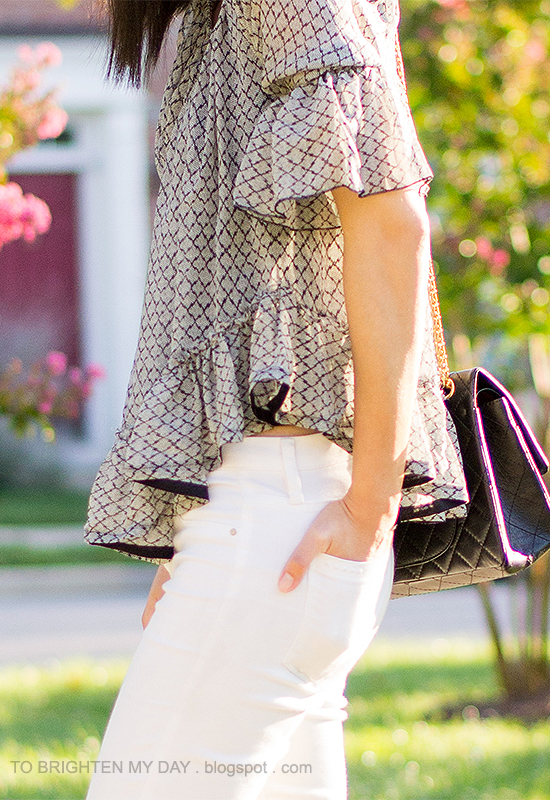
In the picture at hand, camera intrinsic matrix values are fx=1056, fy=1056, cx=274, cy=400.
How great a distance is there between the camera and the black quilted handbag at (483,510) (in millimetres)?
1406

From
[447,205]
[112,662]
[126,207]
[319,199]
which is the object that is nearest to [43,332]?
[126,207]

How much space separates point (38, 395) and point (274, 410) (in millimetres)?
1720

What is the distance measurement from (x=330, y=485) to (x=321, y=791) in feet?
1.18

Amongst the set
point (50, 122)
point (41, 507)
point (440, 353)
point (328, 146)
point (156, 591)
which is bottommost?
point (41, 507)

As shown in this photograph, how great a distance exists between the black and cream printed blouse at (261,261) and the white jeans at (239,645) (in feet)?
0.21

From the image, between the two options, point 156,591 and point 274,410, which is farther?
point 156,591

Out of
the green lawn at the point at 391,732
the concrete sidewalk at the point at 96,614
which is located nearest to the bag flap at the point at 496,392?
the green lawn at the point at 391,732

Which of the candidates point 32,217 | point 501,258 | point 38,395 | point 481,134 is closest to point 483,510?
point 38,395

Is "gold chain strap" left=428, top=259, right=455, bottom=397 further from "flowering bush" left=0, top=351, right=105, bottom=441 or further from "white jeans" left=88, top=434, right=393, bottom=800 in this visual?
"flowering bush" left=0, top=351, right=105, bottom=441

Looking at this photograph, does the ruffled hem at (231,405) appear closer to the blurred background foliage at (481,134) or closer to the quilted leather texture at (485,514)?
the quilted leather texture at (485,514)

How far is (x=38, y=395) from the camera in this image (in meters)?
2.78

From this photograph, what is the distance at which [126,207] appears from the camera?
9.62m

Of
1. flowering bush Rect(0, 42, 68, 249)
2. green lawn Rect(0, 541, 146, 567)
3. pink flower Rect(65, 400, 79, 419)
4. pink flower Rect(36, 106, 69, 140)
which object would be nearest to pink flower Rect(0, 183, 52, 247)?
flowering bush Rect(0, 42, 68, 249)

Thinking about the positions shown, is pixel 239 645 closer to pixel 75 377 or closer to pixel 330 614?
pixel 330 614
